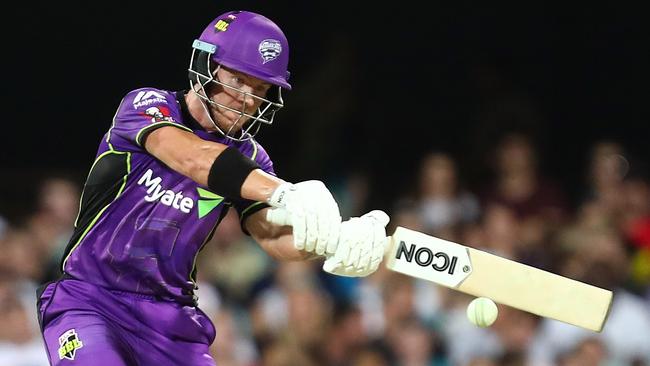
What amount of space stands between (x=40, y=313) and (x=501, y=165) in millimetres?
5260

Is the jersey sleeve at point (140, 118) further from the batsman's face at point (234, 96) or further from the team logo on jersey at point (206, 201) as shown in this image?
the team logo on jersey at point (206, 201)

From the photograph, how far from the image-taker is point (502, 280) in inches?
172

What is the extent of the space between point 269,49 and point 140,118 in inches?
22.9

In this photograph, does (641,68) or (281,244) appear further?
(641,68)

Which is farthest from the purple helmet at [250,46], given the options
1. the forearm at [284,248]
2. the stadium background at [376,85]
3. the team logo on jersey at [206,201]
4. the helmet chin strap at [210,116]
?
the stadium background at [376,85]

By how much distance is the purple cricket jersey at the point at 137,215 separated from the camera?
439 cm

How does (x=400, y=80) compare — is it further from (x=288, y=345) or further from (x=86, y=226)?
(x=86, y=226)

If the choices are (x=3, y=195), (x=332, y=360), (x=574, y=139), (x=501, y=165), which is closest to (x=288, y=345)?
(x=332, y=360)

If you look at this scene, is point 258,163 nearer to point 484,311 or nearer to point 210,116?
point 210,116

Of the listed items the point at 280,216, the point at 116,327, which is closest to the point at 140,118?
the point at 280,216

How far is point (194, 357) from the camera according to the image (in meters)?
4.52

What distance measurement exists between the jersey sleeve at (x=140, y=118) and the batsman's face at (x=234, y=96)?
0.57 ft

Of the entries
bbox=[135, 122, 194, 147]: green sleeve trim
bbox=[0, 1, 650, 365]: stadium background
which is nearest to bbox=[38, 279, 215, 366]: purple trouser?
bbox=[135, 122, 194, 147]: green sleeve trim

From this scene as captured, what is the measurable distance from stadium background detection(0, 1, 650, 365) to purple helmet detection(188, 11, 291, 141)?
15.3 feet
